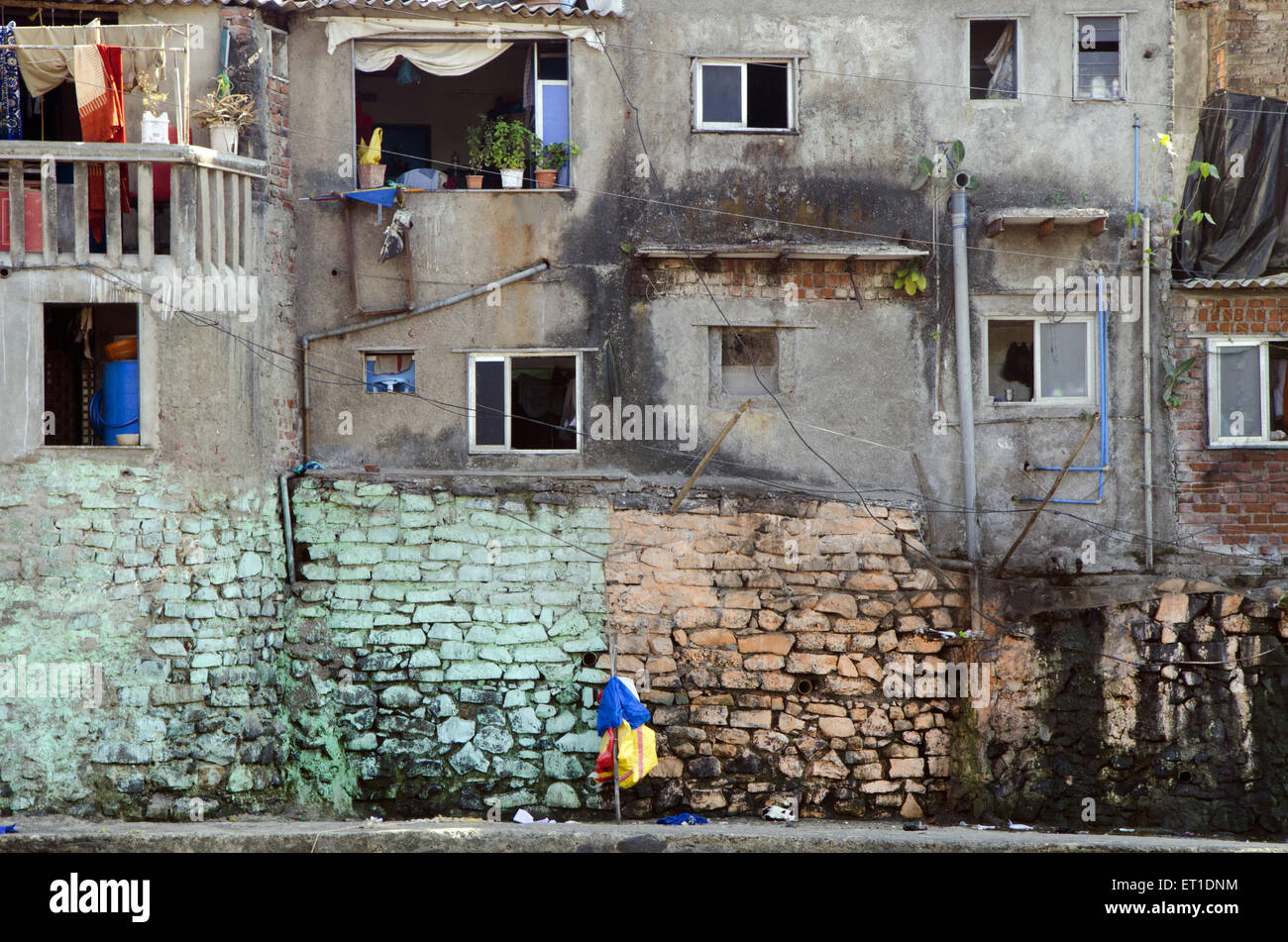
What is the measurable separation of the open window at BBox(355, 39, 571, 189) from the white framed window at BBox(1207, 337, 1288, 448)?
7010mm

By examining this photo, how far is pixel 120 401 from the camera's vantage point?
1322cm

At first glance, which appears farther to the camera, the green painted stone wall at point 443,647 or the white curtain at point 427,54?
the white curtain at point 427,54

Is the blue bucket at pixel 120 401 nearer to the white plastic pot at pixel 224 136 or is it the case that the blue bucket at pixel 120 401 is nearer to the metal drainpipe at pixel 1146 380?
the white plastic pot at pixel 224 136

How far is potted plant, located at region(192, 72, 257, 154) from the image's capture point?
44.0 feet

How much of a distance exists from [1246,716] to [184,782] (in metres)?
9.91

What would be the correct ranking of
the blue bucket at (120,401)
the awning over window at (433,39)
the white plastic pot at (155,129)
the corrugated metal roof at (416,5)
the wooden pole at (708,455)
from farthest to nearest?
the awning over window at (433,39) < the wooden pole at (708,455) < the corrugated metal roof at (416,5) < the blue bucket at (120,401) < the white plastic pot at (155,129)

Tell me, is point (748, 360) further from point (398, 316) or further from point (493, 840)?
point (493, 840)

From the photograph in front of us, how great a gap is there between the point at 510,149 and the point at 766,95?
271 centimetres

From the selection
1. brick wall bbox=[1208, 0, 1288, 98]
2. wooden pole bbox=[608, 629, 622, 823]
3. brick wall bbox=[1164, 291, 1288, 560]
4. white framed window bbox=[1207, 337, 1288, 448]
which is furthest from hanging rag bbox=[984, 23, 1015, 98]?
wooden pole bbox=[608, 629, 622, 823]

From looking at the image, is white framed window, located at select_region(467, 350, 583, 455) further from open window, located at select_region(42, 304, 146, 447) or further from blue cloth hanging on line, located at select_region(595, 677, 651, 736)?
open window, located at select_region(42, 304, 146, 447)

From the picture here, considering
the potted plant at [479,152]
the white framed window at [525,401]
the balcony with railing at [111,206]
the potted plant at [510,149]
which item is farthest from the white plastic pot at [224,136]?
the white framed window at [525,401]

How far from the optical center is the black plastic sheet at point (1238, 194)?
15.0 metres

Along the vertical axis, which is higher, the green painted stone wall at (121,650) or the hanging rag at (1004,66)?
the hanging rag at (1004,66)

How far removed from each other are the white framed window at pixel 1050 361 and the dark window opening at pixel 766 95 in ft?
10.0
